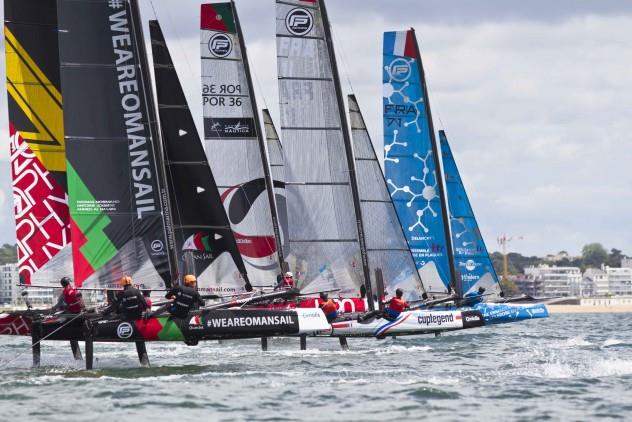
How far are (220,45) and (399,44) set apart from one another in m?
6.24

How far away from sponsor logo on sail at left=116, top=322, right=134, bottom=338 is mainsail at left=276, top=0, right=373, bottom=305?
9.97 m

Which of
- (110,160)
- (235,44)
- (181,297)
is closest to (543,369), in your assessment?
(181,297)

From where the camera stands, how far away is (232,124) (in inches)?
1382

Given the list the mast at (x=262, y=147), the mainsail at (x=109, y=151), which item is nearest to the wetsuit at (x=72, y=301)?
the mainsail at (x=109, y=151)

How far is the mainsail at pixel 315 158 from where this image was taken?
33.3m

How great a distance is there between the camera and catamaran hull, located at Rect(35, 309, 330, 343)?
23703 mm

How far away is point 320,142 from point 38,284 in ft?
29.5

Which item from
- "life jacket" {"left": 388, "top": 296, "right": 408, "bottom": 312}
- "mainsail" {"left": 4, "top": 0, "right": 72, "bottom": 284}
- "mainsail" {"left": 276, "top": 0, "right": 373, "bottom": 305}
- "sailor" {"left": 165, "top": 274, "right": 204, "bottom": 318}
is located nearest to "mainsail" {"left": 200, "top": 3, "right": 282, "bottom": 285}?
"mainsail" {"left": 276, "top": 0, "right": 373, "bottom": 305}

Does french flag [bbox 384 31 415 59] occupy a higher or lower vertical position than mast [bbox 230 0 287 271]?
higher

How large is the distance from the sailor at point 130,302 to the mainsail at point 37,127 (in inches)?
160

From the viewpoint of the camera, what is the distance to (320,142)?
3341 centimetres

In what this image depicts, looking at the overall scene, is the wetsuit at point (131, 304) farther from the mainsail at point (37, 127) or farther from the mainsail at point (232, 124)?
the mainsail at point (232, 124)

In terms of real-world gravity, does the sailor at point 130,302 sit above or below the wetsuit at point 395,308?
above

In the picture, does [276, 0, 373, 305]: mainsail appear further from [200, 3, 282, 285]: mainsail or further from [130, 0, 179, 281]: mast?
[130, 0, 179, 281]: mast
